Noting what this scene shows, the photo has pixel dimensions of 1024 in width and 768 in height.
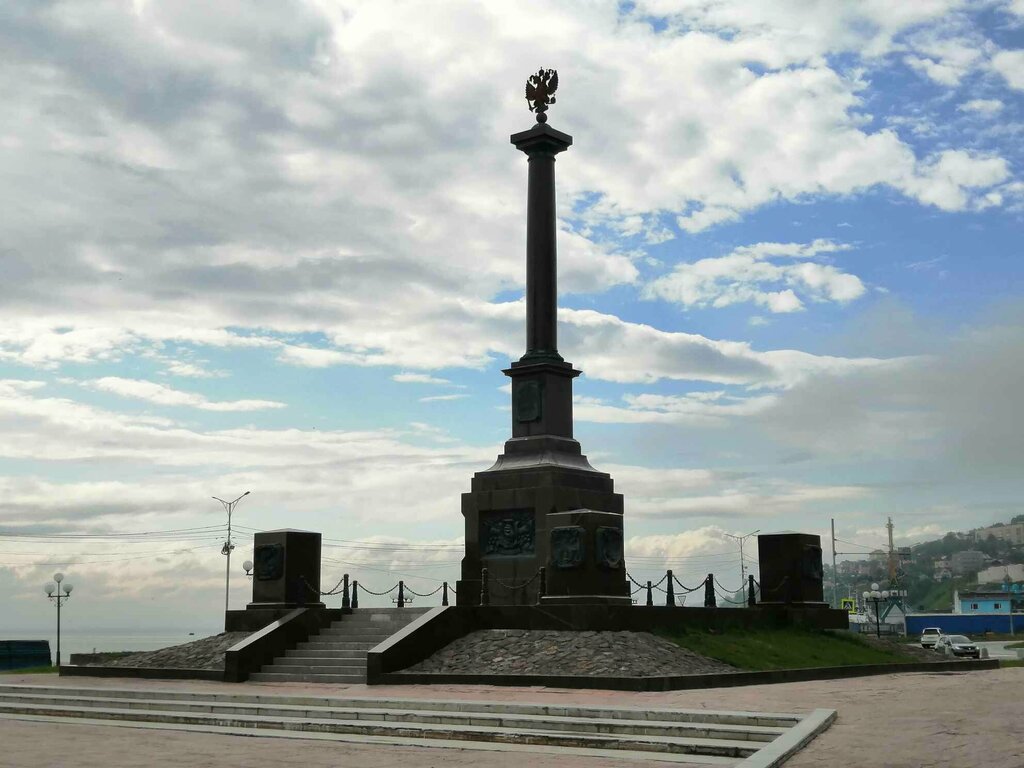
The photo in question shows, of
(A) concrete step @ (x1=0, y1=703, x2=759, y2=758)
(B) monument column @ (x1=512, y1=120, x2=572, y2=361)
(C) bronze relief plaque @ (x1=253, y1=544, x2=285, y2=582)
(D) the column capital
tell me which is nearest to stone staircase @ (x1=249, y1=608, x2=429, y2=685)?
(C) bronze relief plaque @ (x1=253, y1=544, x2=285, y2=582)

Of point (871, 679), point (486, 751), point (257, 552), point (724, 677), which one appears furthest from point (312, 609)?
point (486, 751)

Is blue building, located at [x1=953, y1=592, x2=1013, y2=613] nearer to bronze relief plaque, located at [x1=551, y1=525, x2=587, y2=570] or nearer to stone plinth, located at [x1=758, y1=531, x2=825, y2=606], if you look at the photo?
stone plinth, located at [x1=758, y1=531, x2=825, y2=606]

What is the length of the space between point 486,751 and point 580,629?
8804 mm

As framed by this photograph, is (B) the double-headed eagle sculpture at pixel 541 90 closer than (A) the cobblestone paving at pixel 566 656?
No

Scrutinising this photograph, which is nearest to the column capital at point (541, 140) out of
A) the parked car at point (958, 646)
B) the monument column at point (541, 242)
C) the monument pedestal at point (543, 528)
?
the monument column at point (541, 242)

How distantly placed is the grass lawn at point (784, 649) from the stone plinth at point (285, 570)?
816cm

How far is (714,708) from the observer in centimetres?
1426

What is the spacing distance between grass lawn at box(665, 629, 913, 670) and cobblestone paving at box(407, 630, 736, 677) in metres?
0.76

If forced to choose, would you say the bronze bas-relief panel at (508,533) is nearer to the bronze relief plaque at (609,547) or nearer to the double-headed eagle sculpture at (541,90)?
the bronze relief plaque at (609,547)

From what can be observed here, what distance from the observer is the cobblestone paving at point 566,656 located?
747 inches

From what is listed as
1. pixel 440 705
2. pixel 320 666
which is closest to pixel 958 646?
pixel 320 666

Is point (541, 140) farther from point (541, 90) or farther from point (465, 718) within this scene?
point (465, 718)

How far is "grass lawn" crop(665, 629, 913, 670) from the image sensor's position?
21.4m

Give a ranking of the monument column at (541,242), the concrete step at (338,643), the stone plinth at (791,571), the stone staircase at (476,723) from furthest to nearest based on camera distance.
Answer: the stone plinth at (791,571), the monument column at (541,242), the concrete step at (338,643), the stone staircase at (476,723)
